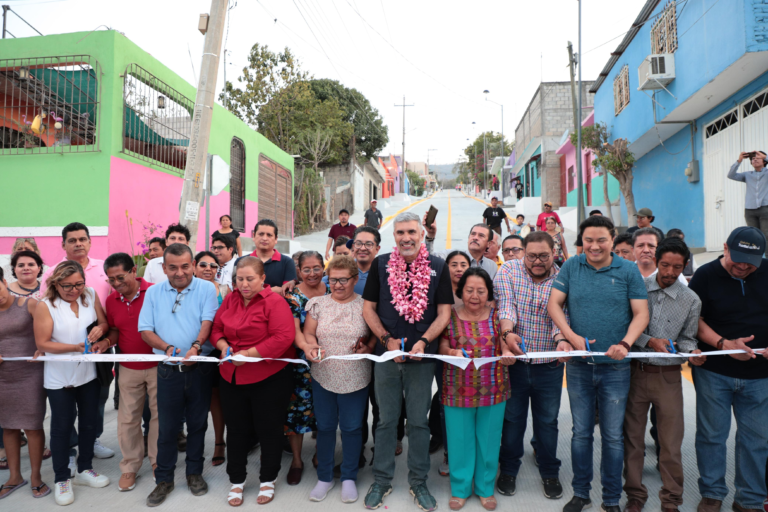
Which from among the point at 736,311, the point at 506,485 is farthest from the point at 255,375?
the point at 736,311

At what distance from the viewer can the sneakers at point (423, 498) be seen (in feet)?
11.6

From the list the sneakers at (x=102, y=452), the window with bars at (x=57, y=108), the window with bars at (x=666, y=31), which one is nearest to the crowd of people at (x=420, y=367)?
the sneakers at (x=102, y=452)

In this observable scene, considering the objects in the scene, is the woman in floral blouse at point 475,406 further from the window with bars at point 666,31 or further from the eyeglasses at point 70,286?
the window with bars at point 666,31

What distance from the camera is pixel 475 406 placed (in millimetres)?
3625

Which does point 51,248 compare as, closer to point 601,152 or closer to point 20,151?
point 20,151

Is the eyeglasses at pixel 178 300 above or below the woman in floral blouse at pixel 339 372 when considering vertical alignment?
above

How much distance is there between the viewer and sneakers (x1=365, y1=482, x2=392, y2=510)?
3598mm

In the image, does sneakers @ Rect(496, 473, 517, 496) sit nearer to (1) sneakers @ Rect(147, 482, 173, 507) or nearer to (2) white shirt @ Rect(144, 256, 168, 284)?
(1) sneakers @ Rect(147, 482, 173, 507)

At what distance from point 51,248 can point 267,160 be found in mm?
9468

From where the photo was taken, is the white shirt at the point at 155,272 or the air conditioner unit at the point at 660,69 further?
the air conditioner unit at the point at 660,69

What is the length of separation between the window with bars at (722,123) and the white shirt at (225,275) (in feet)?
36.1

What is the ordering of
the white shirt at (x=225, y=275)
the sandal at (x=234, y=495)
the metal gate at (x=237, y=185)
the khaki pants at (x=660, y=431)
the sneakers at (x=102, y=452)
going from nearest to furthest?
the khaki pants at (x=660, y=431), the sandal at (x=234, y=495), the sneakers at (x=102, y=452), the white shirt at (x=225, y=275), the metal gate at (x=237, y=185)

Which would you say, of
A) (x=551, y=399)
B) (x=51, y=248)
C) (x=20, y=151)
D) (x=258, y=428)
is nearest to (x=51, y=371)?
(x=258, y=428)

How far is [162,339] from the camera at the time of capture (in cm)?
394
